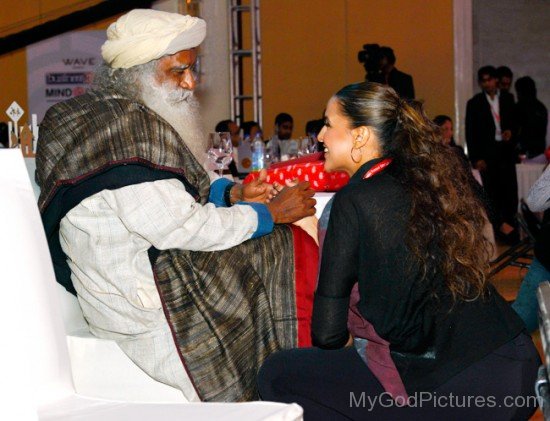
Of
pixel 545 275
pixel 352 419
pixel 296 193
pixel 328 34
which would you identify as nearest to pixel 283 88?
pixel 328 34

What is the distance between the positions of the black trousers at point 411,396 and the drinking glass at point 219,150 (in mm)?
2277

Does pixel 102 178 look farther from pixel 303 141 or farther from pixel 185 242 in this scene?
pixel 303 141

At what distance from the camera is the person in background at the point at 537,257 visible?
4035 millimetres

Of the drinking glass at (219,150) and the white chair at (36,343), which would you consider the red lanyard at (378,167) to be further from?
the drinking glass at (219,150)

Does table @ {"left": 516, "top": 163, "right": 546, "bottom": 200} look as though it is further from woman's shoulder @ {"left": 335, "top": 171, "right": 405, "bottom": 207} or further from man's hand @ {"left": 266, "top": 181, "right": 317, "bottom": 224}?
woman's shoulder @ {"left": 335, "top": 171, "right": 405, "bottom": 207}

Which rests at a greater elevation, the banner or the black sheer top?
the banner

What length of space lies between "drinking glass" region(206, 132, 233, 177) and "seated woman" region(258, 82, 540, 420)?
2323mm

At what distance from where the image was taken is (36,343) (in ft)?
6.68

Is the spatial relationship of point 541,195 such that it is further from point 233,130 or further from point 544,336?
point 233,130

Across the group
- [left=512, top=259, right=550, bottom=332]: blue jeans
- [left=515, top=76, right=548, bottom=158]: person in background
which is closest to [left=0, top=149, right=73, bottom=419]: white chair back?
[left=512, top=259, right=550, bottom=332]: blue jeans

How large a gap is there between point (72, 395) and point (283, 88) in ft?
33.0

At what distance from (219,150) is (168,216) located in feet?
6.48

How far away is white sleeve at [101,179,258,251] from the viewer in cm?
259

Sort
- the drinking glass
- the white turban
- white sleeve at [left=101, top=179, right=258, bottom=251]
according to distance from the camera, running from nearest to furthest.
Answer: white sleeve at [left=101, top=179, right=258, bottom=251] → the white turban → the drinking glass
